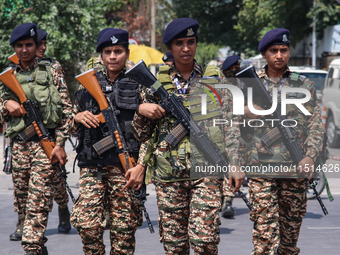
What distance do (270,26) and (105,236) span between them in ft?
92.6

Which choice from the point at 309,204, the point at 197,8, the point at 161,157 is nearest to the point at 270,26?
the point at 197,8

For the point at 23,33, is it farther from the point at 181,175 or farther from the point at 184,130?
the point at 181,175

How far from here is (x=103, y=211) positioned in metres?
5.28

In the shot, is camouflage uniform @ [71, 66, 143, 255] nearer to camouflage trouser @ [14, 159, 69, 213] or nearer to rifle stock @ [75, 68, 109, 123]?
rifle stock @ [75, 68, 109, 123]

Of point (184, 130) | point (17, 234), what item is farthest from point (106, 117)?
point (17, 234)

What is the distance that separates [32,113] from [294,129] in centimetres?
247

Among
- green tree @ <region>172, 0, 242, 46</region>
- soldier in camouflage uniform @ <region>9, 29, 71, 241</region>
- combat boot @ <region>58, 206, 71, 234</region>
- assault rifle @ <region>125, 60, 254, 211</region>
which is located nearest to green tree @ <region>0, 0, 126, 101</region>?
soldier in camouflage uniform @ <region>9, 29, 71, 241</region>

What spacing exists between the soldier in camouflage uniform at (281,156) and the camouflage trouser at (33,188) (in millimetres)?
1916

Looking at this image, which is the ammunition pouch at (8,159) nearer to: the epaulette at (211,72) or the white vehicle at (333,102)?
the epaulette at (211,72)

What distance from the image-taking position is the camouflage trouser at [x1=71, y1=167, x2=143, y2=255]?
204 inches

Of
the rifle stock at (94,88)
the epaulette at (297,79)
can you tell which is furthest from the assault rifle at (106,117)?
the epaulette at (297,79)

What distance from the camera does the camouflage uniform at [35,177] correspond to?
5.96 m

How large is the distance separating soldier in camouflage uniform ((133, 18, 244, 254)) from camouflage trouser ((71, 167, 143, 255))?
52 cm

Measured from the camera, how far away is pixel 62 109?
6.45 metres
